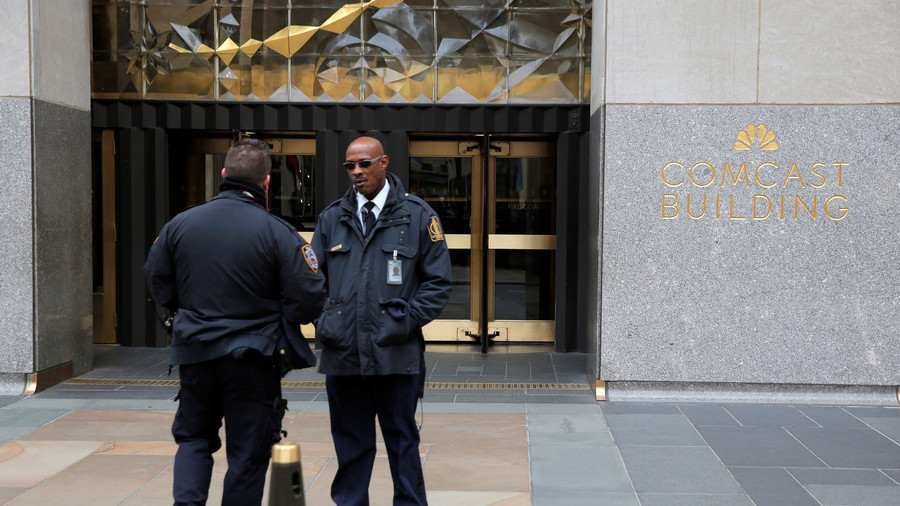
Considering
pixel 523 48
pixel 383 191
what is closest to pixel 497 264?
pixel 523 48

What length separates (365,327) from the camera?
3.92m

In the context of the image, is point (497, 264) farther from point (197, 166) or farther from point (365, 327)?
point (365, 327)

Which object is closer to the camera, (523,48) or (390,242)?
(390,242)

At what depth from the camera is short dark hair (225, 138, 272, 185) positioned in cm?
380

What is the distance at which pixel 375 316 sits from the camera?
3912mm

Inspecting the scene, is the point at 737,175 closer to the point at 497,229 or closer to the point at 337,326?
the point at 497,229

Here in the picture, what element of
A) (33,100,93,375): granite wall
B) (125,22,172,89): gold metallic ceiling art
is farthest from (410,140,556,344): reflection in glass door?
(33,100,93,375): granite wall

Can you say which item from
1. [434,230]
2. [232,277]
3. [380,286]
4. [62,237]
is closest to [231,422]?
[232,277]

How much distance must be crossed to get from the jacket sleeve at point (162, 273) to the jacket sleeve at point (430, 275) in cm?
103

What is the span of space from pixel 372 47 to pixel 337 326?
5710mm

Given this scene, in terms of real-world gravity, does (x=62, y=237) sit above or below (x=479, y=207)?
below

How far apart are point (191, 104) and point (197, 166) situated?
80 cm

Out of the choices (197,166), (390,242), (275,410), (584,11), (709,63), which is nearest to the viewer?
(275,410)

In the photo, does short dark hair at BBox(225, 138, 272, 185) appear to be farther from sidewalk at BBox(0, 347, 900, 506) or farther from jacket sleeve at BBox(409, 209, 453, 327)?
sidewalk at BBox(0, 347, 900, 506)
